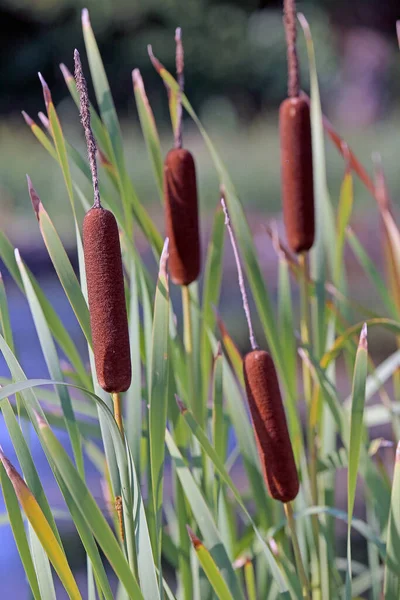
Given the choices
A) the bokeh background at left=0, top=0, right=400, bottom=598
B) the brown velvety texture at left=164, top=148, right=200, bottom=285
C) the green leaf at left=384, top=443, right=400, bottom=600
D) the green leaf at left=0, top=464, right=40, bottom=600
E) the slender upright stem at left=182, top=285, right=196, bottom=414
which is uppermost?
the bokeh background at left=0, top=0, right=400, bottom=598

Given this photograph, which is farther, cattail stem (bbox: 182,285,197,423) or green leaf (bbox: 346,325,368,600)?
cattail stem (bbox: 182,285,197,423)

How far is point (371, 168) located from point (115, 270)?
5.19 m

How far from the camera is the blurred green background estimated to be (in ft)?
20.1

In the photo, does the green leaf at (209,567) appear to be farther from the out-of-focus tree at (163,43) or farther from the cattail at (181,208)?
the out-of-focus tree at (163,43)

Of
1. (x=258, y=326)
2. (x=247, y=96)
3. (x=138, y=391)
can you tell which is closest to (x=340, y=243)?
(x=138, y=391)

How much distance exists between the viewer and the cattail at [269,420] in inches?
17.5

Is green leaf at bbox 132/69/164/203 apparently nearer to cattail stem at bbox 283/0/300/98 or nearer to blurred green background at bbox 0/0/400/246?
cattail stem at bbox 283/0/300/98

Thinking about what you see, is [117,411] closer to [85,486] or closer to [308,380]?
[85,486]

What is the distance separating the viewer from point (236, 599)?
1.58 ft

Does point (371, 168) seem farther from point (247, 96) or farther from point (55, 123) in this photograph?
point (55, 123)

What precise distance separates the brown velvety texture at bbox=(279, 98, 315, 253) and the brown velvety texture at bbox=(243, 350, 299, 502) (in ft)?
0.62

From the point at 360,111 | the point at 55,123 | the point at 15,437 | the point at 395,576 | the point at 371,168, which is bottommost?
the point at 395,576

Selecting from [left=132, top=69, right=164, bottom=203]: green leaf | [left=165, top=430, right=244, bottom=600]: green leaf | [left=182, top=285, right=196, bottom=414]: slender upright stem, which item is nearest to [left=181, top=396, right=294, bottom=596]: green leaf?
[left=165, top=430, right=244, bottom=600]: green leaf

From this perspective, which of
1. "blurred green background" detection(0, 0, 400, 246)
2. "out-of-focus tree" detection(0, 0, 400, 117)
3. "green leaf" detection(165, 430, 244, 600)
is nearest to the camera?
"green leaf" detection(165, 430, 244, 600)
